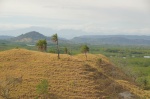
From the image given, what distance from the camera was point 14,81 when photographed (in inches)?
1716

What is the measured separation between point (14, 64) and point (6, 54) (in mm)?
5393

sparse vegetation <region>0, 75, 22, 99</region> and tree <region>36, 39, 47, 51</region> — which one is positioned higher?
tree <region>36, 39, 47, 51</region>

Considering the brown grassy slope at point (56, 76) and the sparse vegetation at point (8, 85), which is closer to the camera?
the sparse vegetation at point (8, 85)

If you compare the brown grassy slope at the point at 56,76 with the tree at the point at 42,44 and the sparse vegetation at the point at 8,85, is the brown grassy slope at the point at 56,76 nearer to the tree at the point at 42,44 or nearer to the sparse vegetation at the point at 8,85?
the sparse vegetation at the point at 8,85

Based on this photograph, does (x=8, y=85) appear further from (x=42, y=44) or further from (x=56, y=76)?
(x=42, y=44)

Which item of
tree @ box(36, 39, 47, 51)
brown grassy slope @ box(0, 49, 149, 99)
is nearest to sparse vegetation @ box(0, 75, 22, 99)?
brown grassy slope @ box(0, 49, 149, 99)

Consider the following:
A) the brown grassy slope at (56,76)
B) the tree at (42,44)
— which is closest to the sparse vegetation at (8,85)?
the brown grassy slope at (56,76)

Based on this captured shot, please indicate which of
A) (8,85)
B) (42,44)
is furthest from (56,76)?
(42,44)

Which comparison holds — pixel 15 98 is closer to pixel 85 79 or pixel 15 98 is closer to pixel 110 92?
pixel 85 79

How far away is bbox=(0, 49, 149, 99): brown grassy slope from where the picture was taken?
139ft

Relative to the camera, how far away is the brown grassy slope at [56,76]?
139ft

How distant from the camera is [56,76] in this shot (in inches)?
1849

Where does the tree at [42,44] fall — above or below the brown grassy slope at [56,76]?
above

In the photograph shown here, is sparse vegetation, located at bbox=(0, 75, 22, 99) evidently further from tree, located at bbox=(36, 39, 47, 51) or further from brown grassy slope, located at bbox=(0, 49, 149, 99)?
tree, located at bbox=(36, 39, 47, 51)
